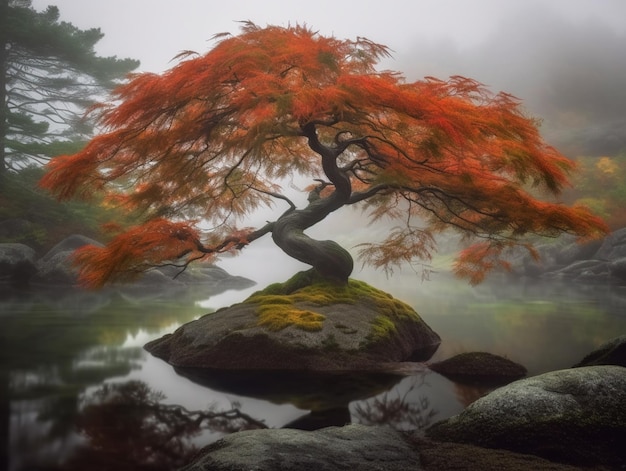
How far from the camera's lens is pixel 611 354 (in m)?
5.55

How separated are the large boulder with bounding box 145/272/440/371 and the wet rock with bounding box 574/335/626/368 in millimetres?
2963

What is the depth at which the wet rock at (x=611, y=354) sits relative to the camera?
548cm

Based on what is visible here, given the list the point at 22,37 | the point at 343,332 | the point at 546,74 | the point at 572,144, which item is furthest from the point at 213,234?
the point at 546,74

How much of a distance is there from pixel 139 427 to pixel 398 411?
9.63 feet

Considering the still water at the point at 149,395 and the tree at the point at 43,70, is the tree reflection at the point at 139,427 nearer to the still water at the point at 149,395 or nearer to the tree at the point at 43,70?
the still water at the point at 149,395

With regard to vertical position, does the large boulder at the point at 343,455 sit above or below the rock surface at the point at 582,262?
below

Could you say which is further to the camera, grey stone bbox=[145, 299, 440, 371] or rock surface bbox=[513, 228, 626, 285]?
rock surface bbox=[513, 228, 626, 285]

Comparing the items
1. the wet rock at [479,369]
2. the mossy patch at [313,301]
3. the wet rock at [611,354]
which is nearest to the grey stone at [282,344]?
the mossy patch at [313,301]

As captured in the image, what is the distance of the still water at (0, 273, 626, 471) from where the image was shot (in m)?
3.98

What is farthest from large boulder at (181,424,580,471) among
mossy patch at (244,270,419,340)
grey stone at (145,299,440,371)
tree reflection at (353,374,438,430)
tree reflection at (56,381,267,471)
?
mossy patch at (244,270,419,340)

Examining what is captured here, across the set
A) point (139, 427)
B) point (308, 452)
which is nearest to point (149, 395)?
point (139, 427)

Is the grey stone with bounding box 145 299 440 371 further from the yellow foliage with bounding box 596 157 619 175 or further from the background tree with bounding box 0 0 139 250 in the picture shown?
the yellow foliage with bounding box 596 157 619 175

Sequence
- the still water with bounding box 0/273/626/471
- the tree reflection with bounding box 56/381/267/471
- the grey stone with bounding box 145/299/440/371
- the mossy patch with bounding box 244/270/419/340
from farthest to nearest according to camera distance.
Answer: the mossy patch with bounding box 244/270/419/340
the grey stone with bounding box 145/299/440/371
the still water with bounding box 0/273/626/471
the tree reflection with bounding box 56/381/267/471

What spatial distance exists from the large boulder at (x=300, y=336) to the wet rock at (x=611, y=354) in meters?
2.96
